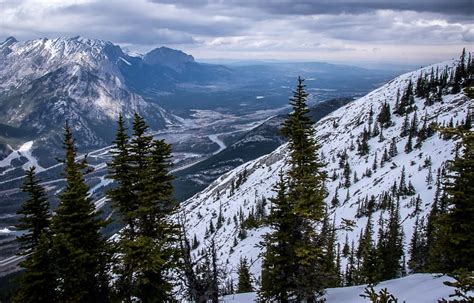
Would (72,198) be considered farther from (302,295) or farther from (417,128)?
(417,128)

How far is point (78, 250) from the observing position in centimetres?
2627

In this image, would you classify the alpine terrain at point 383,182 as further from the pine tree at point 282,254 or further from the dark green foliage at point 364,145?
the pine tree at point 282,254

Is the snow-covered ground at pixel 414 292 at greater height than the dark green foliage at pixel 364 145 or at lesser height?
greater

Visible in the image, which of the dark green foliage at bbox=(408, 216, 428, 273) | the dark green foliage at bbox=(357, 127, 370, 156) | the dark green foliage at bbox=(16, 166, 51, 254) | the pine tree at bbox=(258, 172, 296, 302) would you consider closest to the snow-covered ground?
the pine tree at bbox=(258, 172, 296, 302)

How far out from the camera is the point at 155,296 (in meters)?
29.0

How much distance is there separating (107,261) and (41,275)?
4.34 meters

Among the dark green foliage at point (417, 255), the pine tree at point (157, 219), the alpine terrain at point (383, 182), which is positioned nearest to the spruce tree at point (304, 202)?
the pine tree at point (157, 219)

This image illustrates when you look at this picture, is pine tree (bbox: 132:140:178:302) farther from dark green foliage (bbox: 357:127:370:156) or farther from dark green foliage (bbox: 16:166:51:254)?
dark green foliage (bbox: 357:127:370:156)

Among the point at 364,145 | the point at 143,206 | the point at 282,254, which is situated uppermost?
the point at 143,206

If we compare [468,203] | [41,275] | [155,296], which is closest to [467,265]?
[468,203]

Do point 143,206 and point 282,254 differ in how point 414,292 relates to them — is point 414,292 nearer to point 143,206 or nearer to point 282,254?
point 282,254

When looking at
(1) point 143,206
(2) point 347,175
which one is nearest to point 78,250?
(1) point 143,206

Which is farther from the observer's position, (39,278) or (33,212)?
(33,212)

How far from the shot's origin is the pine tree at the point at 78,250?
1048 inches
